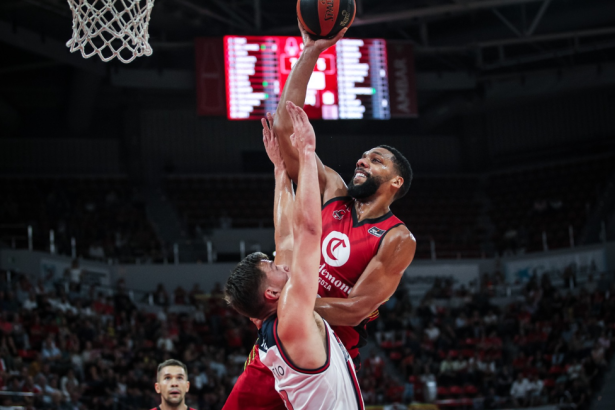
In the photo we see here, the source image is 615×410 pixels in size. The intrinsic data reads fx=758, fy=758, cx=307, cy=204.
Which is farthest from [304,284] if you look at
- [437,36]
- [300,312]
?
[437,36]

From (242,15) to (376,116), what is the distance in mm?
5134

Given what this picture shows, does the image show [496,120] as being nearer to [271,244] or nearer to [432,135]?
[432,135]

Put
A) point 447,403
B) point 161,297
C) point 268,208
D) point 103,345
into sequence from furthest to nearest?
1. point 268,208
2. point 161,297
3. point 447,403
4. point 103,345

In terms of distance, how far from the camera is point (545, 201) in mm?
21281

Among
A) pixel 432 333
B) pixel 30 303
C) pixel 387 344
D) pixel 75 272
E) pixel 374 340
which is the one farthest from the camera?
pixel 374 340

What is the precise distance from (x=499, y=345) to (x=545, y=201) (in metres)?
7.41

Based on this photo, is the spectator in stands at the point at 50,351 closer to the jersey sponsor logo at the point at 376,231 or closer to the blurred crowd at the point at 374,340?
the blurred crowd at the point at 374,340

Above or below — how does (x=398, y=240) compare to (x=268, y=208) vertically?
below

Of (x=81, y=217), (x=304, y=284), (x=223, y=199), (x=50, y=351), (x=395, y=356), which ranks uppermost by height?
(x=223, y=199)

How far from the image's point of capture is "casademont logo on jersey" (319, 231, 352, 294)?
420 centimetres

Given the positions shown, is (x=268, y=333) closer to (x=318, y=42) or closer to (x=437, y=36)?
(x=318, y=42)

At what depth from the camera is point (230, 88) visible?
15.1 meters

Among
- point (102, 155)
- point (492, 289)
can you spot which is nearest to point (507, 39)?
point (492, 289)

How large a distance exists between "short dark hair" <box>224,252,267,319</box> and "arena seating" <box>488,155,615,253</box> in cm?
1725
